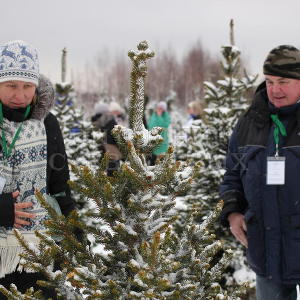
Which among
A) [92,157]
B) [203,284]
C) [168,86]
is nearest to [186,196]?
[92,157]

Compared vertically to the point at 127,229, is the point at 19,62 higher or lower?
higher

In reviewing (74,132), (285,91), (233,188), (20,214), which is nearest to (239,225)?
(233,188)

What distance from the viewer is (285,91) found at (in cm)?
296

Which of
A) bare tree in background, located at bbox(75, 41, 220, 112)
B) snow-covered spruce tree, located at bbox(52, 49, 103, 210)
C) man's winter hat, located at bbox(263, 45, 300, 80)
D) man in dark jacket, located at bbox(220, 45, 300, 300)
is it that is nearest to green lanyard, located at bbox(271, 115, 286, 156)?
man in dark jacket, located at bbox(220, 45, 300, 300)

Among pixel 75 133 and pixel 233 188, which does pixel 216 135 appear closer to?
pixel 75 133

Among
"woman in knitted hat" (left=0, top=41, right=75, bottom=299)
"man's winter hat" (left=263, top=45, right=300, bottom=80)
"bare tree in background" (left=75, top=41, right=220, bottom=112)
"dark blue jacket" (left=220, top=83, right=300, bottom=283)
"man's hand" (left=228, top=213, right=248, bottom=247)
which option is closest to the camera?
"woman in knitted hat" (left=0, top=41, right=75, bottom=299)

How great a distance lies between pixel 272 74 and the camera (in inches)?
117

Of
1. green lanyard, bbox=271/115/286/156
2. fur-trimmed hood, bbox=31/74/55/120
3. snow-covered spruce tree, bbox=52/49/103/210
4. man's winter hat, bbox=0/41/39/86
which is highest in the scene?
man's winter hat, bbox=0/41/39/86

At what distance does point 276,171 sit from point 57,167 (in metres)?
1.18

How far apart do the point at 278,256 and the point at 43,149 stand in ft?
4.55

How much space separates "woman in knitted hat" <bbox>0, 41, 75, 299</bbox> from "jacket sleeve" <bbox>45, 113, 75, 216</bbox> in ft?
0.14

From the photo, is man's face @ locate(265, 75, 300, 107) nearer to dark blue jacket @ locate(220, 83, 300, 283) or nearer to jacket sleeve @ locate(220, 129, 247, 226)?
dark blue jacket @ locate(220, 83, 300, 283)

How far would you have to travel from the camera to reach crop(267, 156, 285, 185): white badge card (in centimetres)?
284

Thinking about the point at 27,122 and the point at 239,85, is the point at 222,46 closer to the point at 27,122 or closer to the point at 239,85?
the point at 239,85
